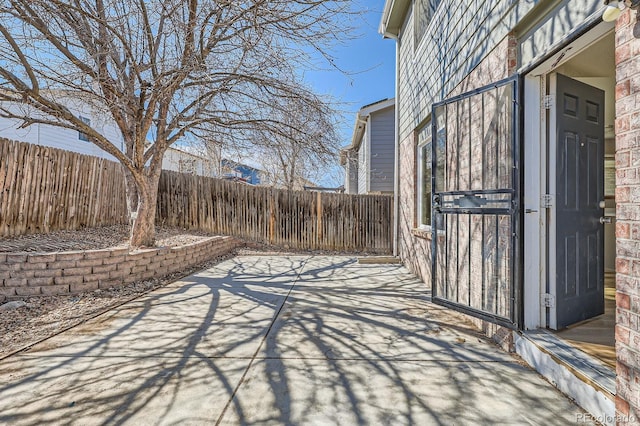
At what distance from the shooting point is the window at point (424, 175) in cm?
503

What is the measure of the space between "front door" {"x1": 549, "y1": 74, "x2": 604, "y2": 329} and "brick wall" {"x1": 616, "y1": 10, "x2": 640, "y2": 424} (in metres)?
0.96

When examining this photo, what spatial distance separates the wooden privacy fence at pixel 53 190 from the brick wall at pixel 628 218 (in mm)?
7177

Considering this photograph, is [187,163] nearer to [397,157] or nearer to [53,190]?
[53,190]

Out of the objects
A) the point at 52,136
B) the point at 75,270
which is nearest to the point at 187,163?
the point at 52,136

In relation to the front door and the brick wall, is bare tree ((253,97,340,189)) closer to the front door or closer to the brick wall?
the front door

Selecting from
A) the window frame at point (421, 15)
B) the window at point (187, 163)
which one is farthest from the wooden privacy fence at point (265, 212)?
the window frame at point (421, 15)

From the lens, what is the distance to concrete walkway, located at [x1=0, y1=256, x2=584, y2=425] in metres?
1.80

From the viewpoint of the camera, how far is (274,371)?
2.23 meters

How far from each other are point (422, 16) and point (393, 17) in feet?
4.01

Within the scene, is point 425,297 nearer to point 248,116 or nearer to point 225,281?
point 225,281

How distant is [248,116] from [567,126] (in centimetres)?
456

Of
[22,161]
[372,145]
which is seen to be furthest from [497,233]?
[372,145]

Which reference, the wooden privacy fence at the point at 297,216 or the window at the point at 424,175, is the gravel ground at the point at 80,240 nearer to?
the wooden privacy fence at the point at 297,216

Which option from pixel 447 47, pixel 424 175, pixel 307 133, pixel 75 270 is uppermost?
pixel 447 47
